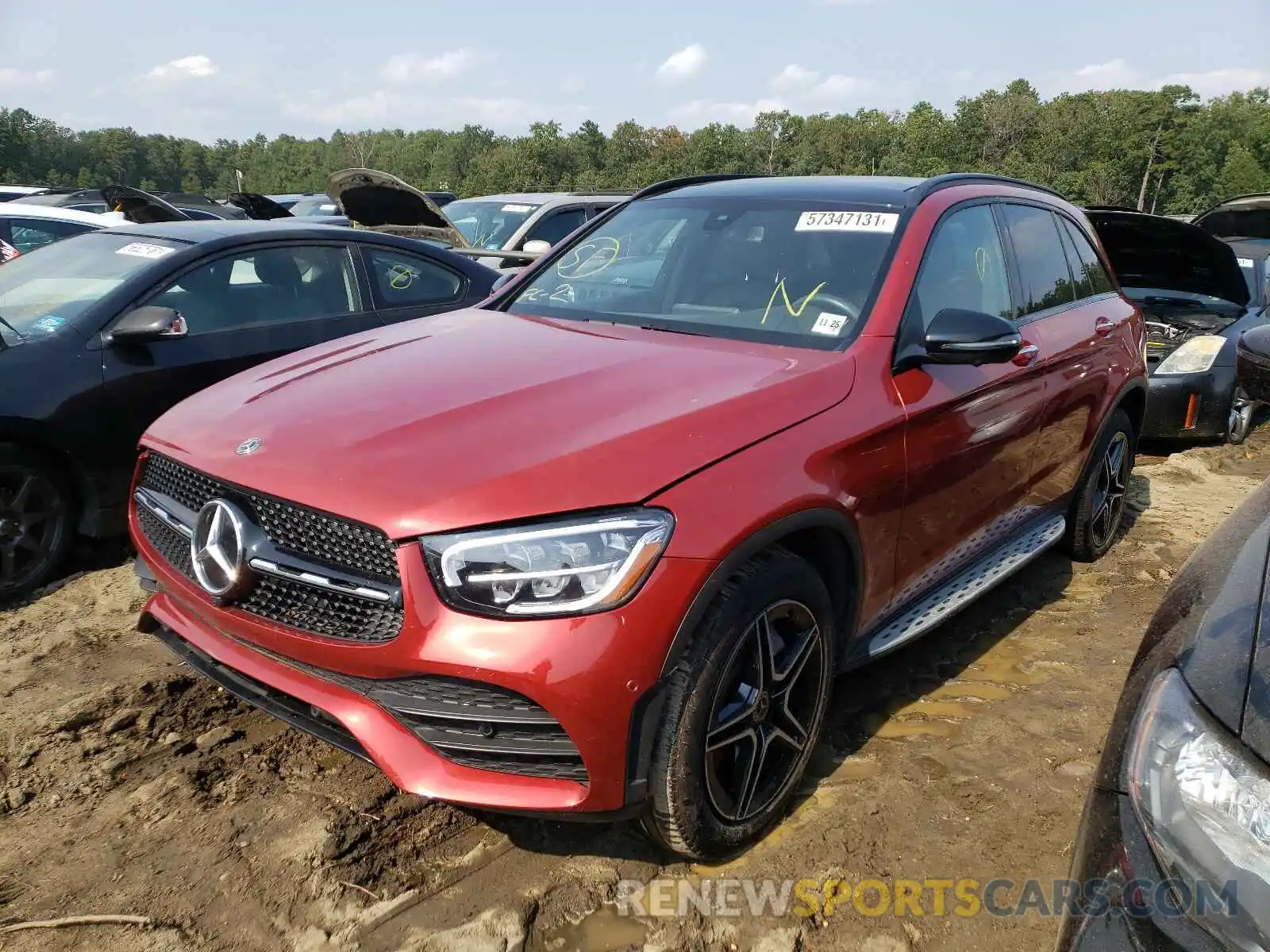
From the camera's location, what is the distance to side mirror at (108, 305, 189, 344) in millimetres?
4012

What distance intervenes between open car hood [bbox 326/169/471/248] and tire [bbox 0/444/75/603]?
5.09m

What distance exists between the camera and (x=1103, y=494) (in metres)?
4.54

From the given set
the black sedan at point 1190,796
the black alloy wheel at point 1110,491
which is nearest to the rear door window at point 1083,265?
the black alloy wheel at point 1110,491

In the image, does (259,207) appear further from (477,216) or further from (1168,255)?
(1168,255)

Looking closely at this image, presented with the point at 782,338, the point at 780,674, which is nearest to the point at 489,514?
the point at 780,674

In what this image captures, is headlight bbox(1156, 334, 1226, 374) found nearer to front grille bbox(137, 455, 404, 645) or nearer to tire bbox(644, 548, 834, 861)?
tire bbox(644, 548, 834, 861)

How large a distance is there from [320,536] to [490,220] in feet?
27.6

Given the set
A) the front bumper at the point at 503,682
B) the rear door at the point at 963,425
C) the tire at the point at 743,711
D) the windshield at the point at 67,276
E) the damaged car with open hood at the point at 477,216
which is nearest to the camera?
the front bumper at the point at 503,682

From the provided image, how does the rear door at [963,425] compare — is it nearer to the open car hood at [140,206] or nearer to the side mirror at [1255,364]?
the side mirror at [1255,364]

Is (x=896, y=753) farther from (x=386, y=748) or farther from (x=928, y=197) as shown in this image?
(x=928, y=197)

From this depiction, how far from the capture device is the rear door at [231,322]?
13.4ft

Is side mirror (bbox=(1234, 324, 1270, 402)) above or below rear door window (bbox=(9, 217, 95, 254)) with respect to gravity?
below

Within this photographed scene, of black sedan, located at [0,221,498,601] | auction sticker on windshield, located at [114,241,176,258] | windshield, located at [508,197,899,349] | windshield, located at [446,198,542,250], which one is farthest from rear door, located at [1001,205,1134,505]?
windshield, located at [446,198,542,250]

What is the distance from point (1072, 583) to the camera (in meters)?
4.32
